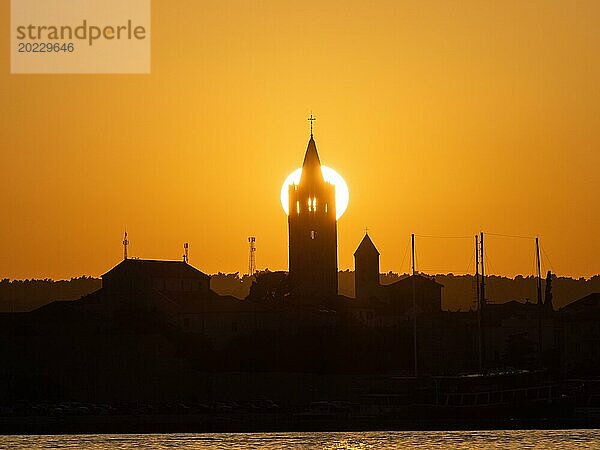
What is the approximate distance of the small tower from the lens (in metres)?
126

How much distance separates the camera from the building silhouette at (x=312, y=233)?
110 meters

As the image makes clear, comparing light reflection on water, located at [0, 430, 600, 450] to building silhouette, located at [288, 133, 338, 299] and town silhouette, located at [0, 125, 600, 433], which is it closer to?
town silhouette, located at [0, 125, 600, 433]

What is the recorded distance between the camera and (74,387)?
8888cm

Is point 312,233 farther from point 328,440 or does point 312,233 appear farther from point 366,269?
point 328,440

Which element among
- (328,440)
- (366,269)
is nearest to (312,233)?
(366,269)

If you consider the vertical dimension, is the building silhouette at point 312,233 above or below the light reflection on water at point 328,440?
above

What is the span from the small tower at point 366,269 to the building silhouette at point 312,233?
1199cm

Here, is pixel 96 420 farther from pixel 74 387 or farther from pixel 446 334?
pixel 446 334

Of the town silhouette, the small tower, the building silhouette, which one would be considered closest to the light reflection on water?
the town silhouette

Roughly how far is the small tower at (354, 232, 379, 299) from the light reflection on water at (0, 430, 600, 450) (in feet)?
180

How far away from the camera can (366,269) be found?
127 metres

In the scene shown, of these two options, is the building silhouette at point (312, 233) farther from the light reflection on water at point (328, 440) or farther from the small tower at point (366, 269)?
the light reflection on water at point (328, 440)

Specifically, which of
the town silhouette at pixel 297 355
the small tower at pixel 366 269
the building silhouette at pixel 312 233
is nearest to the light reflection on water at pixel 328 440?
the town silhouette at pixel 297 355

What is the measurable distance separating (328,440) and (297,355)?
27.0 meters
